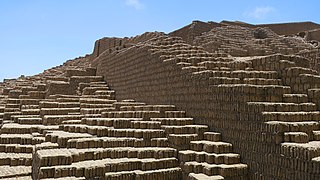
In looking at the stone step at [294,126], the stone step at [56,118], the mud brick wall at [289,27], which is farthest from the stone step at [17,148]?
the mud brick wall at [289,27]

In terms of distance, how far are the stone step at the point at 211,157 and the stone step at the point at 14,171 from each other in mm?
3542

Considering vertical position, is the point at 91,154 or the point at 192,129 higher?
the point at 192,129

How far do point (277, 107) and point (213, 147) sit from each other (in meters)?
1.46

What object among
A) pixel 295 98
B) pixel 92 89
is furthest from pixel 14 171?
pixel 92 89

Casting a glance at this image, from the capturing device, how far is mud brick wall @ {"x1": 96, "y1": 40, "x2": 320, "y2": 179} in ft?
18.6

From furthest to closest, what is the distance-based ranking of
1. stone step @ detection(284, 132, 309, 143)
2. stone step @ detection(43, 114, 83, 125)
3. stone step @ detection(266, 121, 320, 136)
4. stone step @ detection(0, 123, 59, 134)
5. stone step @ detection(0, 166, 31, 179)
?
stone step @ detection(43, 114, 83, 125)
stone step @ detection(0, 123, 59, 134)
stone step @ detection(0, 166, 31, 179)
stone step @ detection(266, 121, 320, 136)
stone step @ detection(284, 132, 309, 143)

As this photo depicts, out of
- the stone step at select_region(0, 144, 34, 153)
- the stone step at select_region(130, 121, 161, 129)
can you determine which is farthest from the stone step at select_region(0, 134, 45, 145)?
the stone step at select_region(130, 121, 161, 129)

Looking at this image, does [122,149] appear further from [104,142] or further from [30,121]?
[30,121]

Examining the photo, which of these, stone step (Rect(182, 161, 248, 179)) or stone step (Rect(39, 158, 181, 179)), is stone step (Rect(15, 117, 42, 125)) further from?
stone step (Rect(182, 161, 248, 179))

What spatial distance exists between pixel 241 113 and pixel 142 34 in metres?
13.2

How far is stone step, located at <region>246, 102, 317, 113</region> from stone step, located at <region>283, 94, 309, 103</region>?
17 centimetres

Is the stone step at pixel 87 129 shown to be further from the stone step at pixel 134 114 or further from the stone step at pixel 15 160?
the stone step at pixel 15 160

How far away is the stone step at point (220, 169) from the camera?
5906 millimetres

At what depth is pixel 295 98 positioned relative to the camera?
662cm
